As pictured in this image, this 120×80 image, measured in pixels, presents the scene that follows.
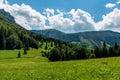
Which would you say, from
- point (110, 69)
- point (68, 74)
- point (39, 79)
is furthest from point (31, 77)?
point (110, 69)

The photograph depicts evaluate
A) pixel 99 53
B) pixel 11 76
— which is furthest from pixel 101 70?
pixel 99 53

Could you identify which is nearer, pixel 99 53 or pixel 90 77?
pixel 90 77

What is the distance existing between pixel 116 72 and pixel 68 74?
545 centimetres

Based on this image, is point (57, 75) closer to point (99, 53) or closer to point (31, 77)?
point (31, 77)

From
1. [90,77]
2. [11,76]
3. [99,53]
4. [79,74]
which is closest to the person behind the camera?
[90,77]

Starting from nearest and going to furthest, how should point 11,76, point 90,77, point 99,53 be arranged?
point 90,77
point 11,76
point 99,53

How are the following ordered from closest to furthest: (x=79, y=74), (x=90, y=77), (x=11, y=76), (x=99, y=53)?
(x=90, y=77), (x=79, y=74), (x=11, y=76), (x=99, y=53)

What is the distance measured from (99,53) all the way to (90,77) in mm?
134196

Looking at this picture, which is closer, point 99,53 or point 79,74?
point 79,74

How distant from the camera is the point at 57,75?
3047cm

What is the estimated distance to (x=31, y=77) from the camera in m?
30.8

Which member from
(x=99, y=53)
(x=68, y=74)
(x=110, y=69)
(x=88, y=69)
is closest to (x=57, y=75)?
(x=68, y=74)

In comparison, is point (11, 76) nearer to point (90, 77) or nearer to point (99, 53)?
point (90, 77)

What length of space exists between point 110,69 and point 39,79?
8.56 metres
